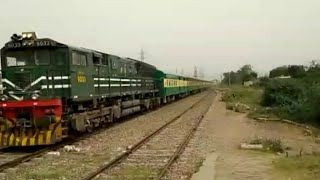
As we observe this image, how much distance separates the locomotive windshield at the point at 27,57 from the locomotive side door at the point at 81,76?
3.17 ft

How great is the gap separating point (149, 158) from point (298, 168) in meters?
3.87

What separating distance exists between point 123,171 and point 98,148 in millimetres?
4028

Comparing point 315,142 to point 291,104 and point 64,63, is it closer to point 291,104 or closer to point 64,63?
point 64,63

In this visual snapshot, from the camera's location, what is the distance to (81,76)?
17.2m

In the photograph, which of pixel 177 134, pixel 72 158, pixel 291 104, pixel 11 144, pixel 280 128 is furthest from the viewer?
pixel 291 104

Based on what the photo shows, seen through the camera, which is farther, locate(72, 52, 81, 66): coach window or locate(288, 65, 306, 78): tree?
locate(288, 65, 306, 78): tree

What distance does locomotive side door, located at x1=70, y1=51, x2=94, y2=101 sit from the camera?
16359 millimetres

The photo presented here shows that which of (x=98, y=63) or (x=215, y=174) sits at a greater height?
(x=98, y=63)

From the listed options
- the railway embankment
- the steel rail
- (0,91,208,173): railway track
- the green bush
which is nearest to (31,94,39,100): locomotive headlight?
(0,91,208,173): railway track

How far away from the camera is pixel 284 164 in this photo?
12.0 meters

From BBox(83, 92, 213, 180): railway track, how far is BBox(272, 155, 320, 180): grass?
2.61 meters

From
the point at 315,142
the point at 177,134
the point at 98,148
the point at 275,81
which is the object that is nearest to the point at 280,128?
the point at 315,142

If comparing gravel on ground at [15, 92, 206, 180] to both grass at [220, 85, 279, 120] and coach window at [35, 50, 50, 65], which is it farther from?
grass at [220, 85, 279, 120]

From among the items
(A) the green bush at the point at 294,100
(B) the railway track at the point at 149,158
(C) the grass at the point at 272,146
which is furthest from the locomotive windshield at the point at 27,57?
(A) the green bush at the point at 294,100
